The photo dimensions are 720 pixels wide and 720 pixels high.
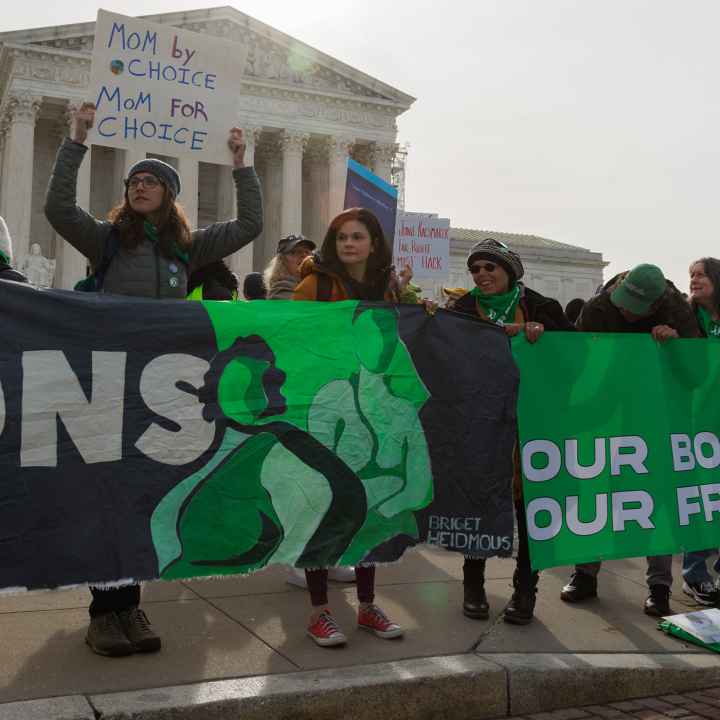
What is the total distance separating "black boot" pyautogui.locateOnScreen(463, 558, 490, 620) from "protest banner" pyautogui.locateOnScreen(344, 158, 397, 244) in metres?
3.39

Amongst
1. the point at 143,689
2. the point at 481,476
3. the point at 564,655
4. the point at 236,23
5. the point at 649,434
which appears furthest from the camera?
the point at 236,23

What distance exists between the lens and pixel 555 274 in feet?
176

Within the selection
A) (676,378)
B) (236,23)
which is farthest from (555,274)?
(676,378)

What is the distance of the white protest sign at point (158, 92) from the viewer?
4.54m

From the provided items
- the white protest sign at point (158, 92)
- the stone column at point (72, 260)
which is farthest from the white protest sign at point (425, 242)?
the stone column at point (72, 260)

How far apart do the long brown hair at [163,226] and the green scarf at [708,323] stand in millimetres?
3143

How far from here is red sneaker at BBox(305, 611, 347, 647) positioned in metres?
3.56

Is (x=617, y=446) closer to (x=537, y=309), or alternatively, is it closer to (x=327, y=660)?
(x=537, y=309)

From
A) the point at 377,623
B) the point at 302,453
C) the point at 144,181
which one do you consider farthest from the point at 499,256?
the point at 377,623

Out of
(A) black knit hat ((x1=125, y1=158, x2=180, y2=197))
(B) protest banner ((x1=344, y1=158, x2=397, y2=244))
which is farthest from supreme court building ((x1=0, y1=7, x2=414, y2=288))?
(A) black knit hat ((x1=125, y1=158, x2=180, y2=197))

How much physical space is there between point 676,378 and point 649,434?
403 mm

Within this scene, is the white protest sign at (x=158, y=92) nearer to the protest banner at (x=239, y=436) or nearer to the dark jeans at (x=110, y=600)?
the protest banner at (x=239, y=436)

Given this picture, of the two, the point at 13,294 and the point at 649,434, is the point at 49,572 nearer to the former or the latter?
the point at 13,294

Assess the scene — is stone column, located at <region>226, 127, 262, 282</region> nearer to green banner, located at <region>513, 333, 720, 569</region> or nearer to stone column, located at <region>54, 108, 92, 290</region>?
stone column, located at <region>54, 108, 92, 290</region>
